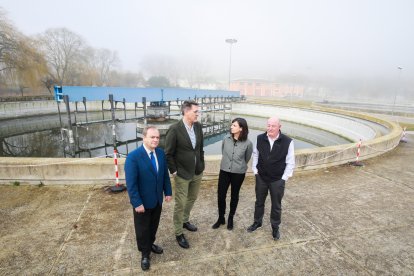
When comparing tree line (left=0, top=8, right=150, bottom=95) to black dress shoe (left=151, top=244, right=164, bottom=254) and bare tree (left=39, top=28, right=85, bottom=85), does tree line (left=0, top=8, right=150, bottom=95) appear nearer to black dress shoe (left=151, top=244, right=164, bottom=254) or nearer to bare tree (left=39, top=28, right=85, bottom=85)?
bare tree (left=39, top=28, right=85, bottom=85)

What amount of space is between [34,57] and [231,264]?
109 feet

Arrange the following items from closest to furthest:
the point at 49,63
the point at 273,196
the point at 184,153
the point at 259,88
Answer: the point at 184,153 → the point at 273,196 → the point at 49,63 → the point at 259,88

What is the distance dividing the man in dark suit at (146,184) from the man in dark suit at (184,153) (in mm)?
237

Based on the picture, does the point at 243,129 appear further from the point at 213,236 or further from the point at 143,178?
the point at 213,236

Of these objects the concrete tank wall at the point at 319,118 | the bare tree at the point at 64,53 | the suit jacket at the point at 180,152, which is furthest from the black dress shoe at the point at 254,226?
the bare tree at the point at 64,53

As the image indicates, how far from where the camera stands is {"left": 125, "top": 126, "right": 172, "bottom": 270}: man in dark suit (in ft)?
8.58

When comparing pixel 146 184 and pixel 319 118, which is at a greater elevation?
pixel 146 184

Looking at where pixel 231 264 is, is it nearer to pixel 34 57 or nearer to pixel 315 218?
pixel 315 218

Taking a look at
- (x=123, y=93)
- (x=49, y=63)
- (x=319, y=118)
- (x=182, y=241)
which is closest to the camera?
(x=182, y=241)

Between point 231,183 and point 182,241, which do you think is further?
point 231,183

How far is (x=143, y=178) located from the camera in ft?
8.82

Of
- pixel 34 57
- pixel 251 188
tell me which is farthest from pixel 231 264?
pixel 34 57

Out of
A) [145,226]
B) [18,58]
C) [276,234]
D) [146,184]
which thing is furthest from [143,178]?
[18,58]

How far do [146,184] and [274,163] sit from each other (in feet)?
6.11
